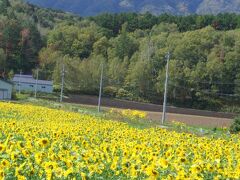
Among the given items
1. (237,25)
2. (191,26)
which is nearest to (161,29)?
(191,26)

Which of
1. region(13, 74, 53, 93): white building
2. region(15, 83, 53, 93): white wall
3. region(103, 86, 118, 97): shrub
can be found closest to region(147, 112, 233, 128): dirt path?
region(15, 83, 53, 93): white wall

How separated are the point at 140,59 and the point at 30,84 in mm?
17122

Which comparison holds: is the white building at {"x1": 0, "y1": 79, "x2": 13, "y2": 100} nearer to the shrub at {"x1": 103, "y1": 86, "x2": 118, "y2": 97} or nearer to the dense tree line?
the shrub at {"x1": 103, "y1": 86, "x2": 118, "y2": 97}

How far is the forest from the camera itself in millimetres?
72812

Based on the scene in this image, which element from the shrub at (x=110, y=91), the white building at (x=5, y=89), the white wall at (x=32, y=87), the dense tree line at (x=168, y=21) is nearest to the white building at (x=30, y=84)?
the white wall at (x=32, y=87)

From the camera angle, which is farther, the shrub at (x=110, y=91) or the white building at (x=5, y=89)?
the shrub at (x=110, y=91)

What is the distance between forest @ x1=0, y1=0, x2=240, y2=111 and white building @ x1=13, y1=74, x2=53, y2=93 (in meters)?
2.88

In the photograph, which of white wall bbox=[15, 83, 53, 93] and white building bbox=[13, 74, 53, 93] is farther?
white building bbox=[13, 74, 53, 93]

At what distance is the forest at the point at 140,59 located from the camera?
72.8 metres

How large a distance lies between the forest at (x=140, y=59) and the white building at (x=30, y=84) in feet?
9.45

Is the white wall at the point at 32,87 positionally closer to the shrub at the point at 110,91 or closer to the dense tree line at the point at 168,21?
the shrub at the point at 110,91

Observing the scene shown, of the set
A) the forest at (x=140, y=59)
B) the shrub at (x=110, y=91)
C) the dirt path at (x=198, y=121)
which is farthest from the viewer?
the shrub at (x=110, y=91)

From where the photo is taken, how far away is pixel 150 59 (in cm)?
7931

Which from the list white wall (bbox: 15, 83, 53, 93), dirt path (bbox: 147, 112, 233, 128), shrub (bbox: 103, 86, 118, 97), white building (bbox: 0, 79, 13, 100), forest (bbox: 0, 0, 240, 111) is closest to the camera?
dirt path (bbox: 147, 112, 233, 128)
